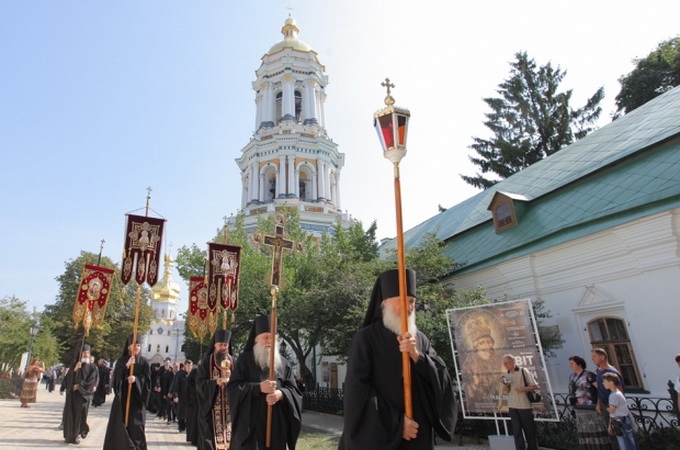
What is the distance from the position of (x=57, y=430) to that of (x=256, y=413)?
32.8 feet

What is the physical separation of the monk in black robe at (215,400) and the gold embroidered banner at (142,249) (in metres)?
3.67

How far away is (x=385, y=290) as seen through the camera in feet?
13.2

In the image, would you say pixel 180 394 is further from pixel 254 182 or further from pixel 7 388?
pixel 254 182

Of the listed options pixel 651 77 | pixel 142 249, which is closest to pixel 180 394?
pixel 142 249

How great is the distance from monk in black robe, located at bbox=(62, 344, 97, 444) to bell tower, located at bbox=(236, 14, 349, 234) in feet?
68.8

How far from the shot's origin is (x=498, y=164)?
32.4 meters

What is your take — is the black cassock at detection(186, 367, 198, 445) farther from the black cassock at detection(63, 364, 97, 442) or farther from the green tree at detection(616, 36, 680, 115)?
the green tree at detection(616, 36, 680, 115)

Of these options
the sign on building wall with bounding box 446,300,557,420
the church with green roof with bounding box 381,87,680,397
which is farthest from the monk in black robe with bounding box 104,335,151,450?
the church with green roof with bounding box 381,87,680,397

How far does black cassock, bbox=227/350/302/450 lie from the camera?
5164mm

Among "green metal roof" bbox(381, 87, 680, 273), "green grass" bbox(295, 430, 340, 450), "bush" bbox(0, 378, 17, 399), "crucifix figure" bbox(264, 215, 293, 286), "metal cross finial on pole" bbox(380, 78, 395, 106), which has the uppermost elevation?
"green metal roof" bbox(381, 87, 680, 273)

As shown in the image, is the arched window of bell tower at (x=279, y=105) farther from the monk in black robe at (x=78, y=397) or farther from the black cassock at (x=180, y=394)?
the monk in black robe at (x=78, y=397)

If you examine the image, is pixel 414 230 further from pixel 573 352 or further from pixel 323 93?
pixel 323 93

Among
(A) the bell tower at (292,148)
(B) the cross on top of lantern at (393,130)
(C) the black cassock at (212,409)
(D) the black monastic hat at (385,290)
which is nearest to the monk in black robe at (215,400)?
(C) the black cassock at (212,409)

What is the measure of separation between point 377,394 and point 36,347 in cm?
2912
